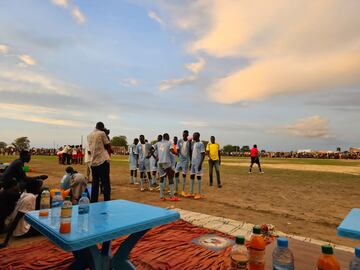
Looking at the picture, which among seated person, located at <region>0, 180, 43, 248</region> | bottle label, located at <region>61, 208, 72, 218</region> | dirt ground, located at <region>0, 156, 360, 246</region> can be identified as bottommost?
dirt ground, located at <region>0, 156, 360, 246</region>

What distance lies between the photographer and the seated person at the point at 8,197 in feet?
15.4

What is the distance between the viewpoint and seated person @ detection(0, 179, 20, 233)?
4.71 m

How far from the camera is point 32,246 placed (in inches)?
172

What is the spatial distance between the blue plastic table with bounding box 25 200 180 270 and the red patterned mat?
0.66 m

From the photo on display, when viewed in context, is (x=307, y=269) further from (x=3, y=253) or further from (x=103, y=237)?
(x=3, y=253)

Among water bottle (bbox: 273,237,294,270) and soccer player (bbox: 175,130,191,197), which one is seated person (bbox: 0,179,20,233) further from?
soccer player (bbox: 175,130,191,197)

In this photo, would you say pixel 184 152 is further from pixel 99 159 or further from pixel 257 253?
pixel 257 253

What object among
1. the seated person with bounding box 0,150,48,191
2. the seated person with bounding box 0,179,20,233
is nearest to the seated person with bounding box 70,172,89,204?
the seated person with bounding box 0,150,48,191

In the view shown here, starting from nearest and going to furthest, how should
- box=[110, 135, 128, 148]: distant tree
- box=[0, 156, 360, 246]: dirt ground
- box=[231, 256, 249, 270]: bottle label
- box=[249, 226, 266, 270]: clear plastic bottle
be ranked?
box=[231, 256, 249, 270]: bottle label
box=[249, 226, 266, 270]: clear plastic bottle
box=[0, 156, 360, 246]: dirt ground
box=[110, 135, 128, 148]: distant tree

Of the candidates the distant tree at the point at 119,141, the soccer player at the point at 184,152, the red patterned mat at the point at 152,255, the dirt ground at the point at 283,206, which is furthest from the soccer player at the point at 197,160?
the distant tree at the point at 119,141

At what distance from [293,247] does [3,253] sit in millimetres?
4309

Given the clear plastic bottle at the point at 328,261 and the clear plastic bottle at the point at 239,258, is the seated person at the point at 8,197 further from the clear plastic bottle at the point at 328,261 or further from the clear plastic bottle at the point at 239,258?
the clear plastic bottle at the point at 328,261

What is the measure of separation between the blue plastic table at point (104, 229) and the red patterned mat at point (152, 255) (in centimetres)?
66

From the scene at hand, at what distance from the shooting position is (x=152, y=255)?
3918mm
